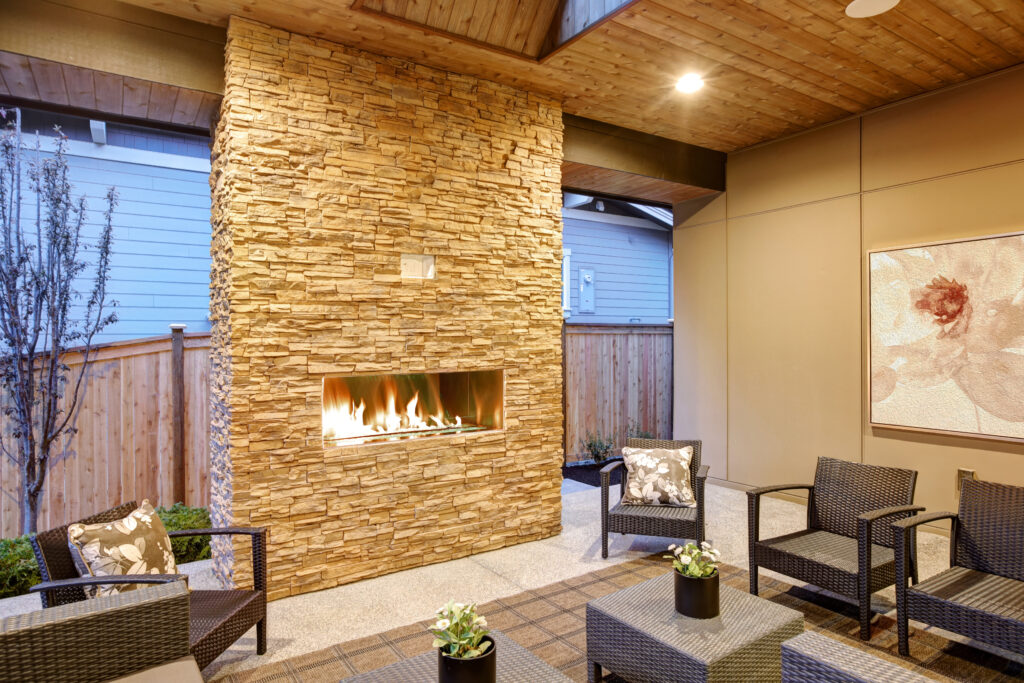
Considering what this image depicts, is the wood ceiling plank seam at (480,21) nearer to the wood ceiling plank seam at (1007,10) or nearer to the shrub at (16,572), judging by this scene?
the wood ceiling plank seam at (1007,10)

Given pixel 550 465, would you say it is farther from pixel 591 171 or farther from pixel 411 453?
pixel 591 171

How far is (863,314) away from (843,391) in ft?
2.06

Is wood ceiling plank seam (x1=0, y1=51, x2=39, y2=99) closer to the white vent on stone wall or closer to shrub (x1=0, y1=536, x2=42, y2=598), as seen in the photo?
the white vent on stone wall

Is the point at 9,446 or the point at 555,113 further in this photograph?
the point at 555,113

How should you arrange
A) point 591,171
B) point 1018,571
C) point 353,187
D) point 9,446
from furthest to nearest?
point 591,171 < point 9,446 < point 353,187 < point 1018,571

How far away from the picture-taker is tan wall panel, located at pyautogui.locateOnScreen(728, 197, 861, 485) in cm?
482

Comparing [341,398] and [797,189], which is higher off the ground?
[797,189]

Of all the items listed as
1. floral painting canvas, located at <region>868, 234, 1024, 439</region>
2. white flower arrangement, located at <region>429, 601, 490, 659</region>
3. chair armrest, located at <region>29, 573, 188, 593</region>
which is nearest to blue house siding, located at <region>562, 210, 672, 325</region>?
floral painting canvas, located at <region>868, 234, 1024, 439</region>

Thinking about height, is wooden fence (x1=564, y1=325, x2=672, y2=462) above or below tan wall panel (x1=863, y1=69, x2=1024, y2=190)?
below

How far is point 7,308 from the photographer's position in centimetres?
379

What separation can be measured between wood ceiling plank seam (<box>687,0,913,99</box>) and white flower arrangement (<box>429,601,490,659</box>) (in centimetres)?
309

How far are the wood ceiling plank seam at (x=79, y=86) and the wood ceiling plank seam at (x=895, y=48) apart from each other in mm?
3713

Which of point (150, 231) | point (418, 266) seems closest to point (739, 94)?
point (418, 266)

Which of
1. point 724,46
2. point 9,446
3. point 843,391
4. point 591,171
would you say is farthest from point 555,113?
point 9,446
